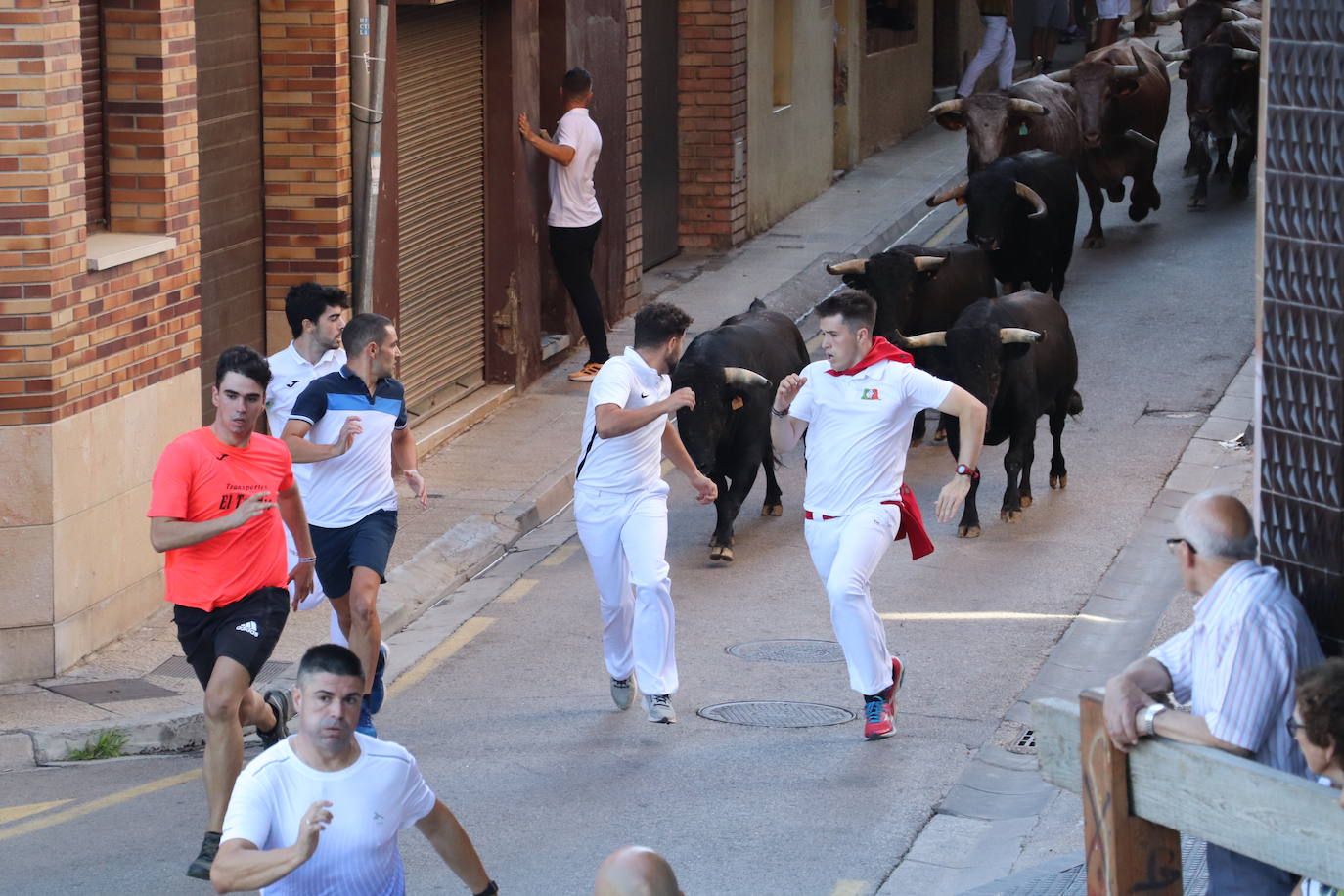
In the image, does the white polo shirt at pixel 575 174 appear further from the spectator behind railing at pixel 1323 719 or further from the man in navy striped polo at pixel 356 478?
the spectator behind railing at pixel 1323 719

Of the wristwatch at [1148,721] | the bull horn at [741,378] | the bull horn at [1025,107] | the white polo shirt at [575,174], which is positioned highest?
the bull horn at [1025,107]

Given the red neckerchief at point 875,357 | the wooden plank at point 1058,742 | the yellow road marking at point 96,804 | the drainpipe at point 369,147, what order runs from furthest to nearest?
the drainpipe at point 369,147, the red neckerchief at point 875,357, the yellow road marking at point 96,804, the wooden plank at point 1058,742

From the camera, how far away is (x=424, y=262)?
51.4ft

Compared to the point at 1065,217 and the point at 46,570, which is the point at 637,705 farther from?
the point at 1065,217

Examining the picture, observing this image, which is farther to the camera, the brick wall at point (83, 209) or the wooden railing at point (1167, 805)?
the brick wall at point (83, 209)

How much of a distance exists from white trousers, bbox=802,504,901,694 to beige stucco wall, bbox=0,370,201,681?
3681 millimetres

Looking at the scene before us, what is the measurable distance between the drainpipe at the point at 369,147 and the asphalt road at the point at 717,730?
2.22 metres

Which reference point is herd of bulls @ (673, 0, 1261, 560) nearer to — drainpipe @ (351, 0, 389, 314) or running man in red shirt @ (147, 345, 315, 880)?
drainpipe @ (351, 0, 389, 314)

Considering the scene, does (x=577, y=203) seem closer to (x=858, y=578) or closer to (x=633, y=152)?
(x=633, y=152)

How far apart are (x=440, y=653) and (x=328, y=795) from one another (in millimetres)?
Result: 5671

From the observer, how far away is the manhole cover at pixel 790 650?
11.1 metres

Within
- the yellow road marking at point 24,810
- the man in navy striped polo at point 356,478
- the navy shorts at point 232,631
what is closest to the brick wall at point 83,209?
the man in navy striped polo at point 356,478

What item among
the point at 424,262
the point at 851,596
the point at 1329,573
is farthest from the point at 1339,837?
the point at 424,262

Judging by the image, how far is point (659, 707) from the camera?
9930 mm
